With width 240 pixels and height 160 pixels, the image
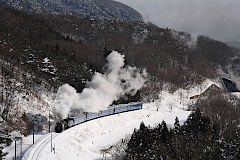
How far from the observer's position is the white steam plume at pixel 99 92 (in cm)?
5888

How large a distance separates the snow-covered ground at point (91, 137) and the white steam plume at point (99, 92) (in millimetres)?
3657

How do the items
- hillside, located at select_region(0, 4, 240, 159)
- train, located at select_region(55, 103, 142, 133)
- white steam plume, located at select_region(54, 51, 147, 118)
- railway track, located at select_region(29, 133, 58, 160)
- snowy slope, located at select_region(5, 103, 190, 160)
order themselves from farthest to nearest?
hillside, located at select_region(0, 4, 240, 159)
white steam plume, located at select_region(54, 51, 147, 118)
train, located at select_region(55, 103, 142, 133)
snowy slope, located at select_region(5, 103, 190, 160)
railway track, located at select_region(29, 133, 58, 160)

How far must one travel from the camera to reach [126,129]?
2881 inches

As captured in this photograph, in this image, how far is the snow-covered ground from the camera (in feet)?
150

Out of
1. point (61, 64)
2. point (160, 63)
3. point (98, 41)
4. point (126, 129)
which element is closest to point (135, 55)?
point (160, 63)

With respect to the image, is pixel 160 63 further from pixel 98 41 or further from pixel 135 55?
pixel 98 41

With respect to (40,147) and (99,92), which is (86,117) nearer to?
(99,92)

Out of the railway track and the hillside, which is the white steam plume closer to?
→ the hillside

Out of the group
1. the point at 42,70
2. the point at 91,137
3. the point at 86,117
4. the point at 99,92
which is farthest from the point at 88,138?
the point at 42,70

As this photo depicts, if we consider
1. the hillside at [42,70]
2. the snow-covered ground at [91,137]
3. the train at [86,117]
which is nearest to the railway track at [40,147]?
the snow-covered ground at [91,137]

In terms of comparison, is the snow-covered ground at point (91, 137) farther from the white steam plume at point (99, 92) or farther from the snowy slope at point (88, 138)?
the white steam plume at point (99, 92)

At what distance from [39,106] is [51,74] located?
20.3 meters

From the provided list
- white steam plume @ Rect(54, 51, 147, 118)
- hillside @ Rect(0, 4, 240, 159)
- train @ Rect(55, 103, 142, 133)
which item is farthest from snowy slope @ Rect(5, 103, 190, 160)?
hillside @ Rect(0, 4, 240, 159)

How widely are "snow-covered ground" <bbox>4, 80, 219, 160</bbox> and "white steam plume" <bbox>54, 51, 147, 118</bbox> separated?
12.0 feet
